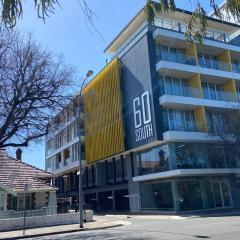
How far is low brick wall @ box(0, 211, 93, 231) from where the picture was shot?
25.5m

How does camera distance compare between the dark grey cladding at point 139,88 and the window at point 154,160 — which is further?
the dark grey cladding at point 139,88

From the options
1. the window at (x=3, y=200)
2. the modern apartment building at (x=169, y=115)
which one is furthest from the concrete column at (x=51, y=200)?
the modern apartment building at (x=169, y=115)

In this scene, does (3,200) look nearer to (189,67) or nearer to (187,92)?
(187,92)

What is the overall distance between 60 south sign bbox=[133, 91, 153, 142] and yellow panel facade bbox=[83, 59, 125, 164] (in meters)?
2.99

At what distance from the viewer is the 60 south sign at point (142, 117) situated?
120 ft

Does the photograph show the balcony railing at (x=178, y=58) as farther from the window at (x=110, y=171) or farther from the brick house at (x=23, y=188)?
the window at (x=110, y=171)

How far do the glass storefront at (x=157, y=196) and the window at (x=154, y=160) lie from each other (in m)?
1.65

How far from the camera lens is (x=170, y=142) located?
116ft

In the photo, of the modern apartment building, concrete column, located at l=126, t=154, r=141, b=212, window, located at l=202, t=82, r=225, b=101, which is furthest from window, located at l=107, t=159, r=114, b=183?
window, located at l=202, t=82, r=225, b=101

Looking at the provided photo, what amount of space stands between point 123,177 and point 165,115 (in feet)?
39.3

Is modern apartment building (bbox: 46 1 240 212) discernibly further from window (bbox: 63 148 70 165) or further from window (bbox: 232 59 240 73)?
window (bbox: 63 148 70 165)

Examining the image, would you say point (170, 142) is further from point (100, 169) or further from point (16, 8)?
point (16, 8)

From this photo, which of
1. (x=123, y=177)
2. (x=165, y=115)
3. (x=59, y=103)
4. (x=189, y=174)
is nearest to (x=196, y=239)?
(x=59, y=103)

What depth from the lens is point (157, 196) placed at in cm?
3750
